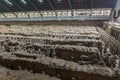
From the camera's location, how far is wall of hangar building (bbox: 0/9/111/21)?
12939mm

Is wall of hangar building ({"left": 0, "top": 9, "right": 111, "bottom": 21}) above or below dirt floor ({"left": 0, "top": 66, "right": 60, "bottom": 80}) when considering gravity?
above

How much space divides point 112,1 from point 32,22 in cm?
868

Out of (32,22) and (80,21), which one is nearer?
(80,21)

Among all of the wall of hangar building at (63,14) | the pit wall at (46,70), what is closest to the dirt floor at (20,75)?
the pit wall at (46,70)

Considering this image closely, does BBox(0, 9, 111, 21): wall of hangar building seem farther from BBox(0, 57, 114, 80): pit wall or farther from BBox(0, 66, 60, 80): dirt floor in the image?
BBox(0, 66, 60, 80): dirt floor

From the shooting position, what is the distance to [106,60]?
10.00ft

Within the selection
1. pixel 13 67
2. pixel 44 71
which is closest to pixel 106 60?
pixel 44 71

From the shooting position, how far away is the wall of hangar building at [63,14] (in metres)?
12.9

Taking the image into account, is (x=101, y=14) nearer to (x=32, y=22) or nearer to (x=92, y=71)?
(x=32, y=22)

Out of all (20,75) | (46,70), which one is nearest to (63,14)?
(46,70)

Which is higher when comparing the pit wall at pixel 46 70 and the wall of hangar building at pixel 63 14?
the wall of hangar building at pixel 63 14

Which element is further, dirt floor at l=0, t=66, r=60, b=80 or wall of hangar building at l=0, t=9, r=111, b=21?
wall of hangar building at l=0, t=9, r=111, b=21

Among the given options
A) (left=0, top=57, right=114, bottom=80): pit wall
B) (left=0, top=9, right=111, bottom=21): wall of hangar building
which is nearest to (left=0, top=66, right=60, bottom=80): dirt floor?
(left=0, top=57, right=114, bottom=80): pit wall

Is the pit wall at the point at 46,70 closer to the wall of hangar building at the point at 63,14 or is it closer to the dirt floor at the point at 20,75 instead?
the dirt floor at the point at 20,75
